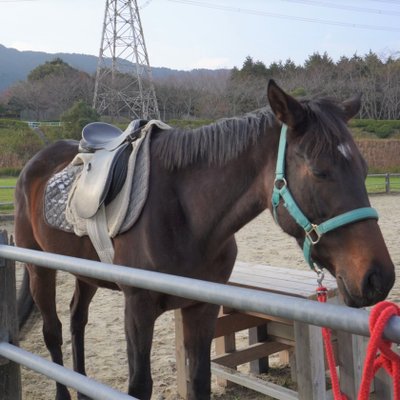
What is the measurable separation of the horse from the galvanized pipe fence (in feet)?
1.88

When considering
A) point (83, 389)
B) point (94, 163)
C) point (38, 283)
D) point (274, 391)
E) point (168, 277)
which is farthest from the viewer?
point (38, 283)

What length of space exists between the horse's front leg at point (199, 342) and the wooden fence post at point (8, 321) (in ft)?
2.61

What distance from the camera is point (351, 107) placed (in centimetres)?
200

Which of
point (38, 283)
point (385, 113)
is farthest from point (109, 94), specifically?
point (38, 283)

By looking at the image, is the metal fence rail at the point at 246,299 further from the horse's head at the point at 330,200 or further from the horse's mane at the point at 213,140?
the horse's mane at the point at 213,140

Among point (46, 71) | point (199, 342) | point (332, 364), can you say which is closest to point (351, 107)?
point (332, 364)

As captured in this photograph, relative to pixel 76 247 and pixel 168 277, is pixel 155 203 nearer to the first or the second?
pixel 76 247

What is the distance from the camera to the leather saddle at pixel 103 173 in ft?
7.65

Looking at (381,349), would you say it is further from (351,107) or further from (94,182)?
(94,182)

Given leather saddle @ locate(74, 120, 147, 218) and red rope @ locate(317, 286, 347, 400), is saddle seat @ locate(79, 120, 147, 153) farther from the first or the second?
red rope @ locate(317, 286, 347, 400)

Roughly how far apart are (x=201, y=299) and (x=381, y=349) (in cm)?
41

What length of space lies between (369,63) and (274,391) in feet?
143

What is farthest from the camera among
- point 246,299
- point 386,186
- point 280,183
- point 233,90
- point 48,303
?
point 233,90

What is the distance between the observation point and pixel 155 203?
7.20 ft
